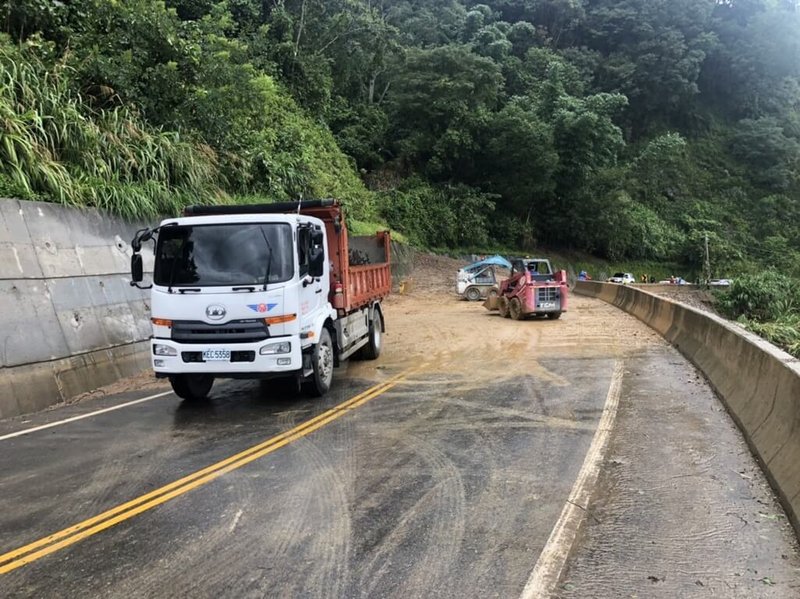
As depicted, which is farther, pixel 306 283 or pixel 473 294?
pixel 473 294

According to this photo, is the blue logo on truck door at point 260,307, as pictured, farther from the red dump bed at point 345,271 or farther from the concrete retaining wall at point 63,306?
the concrete retaining wall at point 63,306

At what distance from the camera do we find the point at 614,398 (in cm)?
870

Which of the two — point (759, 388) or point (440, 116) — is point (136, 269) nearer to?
point (759, 388)

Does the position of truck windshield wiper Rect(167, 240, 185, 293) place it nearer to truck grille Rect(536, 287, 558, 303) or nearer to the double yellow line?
the double yellow line

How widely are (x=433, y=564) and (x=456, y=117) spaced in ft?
138

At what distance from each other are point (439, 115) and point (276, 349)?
1514 inches

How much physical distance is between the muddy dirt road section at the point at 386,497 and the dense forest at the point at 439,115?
20.3 feet

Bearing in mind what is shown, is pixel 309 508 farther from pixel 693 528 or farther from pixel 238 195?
pixel 238 195

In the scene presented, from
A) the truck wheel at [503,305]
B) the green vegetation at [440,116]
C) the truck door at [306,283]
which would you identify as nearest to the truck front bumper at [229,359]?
the truck door at [306,283]

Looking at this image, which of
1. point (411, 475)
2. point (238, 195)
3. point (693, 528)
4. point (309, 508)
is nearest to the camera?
point (693, 528)

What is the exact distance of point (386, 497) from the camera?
512 cm

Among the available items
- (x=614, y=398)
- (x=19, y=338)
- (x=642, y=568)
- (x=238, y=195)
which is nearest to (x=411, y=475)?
(x=642, y=568)

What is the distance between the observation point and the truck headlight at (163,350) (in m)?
8.09

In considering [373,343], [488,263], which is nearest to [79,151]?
[373,343]
